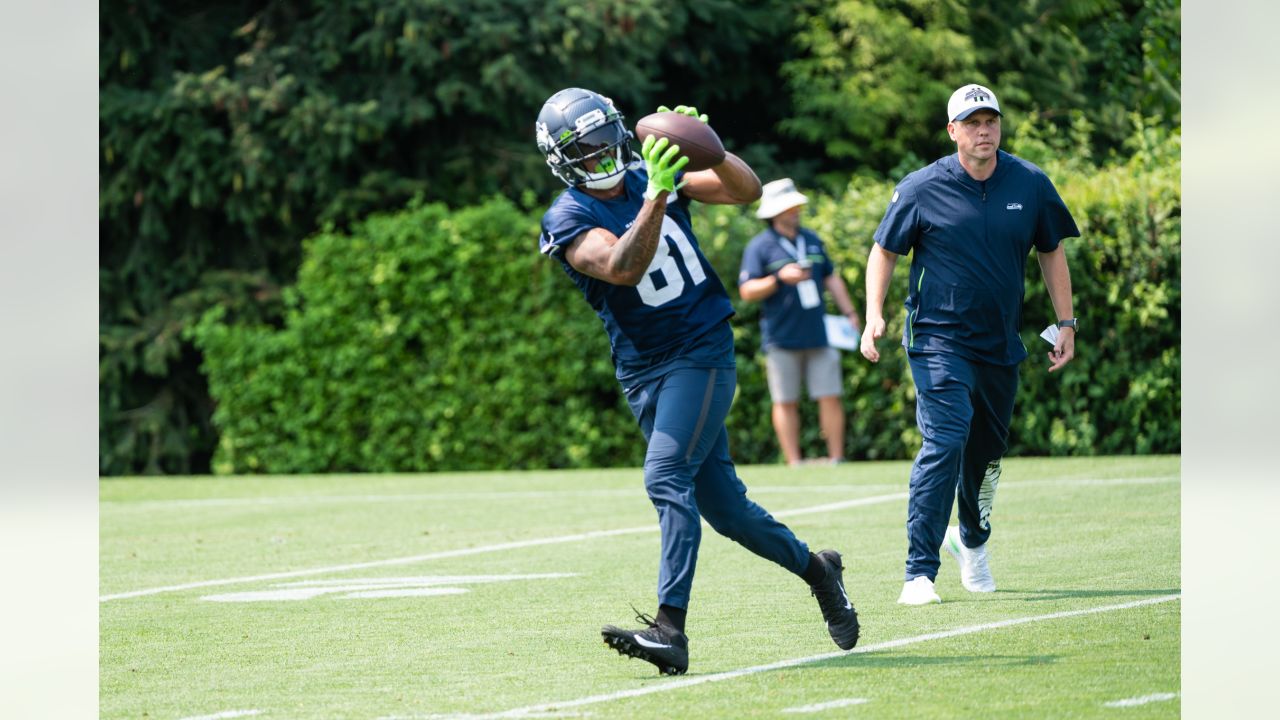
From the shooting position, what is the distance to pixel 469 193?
2145 centimetres

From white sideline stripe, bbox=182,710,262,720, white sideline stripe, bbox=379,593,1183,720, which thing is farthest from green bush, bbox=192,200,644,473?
white sideline stripe, bbox=182,710,262,720

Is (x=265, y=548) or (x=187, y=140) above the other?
(x=187, y=140)

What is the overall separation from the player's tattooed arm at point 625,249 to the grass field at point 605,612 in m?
1.42

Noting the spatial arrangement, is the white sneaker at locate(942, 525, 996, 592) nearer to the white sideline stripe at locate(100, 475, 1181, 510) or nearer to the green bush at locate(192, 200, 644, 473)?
the white sideline stripe at locate(100, 475, 1181, 510)

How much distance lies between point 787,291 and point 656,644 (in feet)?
28.4

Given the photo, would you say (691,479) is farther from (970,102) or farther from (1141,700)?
(970,102)

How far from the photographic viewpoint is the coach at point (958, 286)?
24.7ft

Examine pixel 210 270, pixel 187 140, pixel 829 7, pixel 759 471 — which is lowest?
pixel 759 471

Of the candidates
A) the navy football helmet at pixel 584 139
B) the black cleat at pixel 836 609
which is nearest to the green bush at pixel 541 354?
the black cleat at pixel 836 609

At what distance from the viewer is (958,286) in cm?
761

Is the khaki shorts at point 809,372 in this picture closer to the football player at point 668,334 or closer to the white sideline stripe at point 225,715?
the football player at point 668,334
